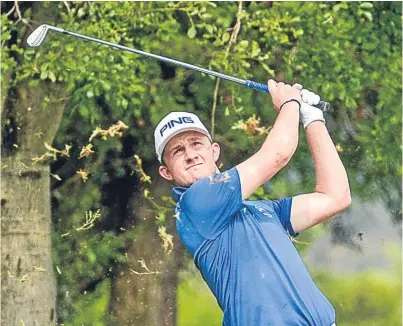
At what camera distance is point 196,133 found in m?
2.41

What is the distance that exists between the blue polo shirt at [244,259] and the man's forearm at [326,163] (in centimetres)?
19

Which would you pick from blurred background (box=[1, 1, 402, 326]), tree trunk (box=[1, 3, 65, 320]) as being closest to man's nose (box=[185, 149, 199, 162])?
blurred background (box=[1, 1, 402, 326])

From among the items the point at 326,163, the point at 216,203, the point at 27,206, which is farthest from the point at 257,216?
the point at 27,206

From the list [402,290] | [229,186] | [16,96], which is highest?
[16,96]

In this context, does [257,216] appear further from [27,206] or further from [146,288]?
[27,206]

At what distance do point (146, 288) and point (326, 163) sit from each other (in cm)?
162

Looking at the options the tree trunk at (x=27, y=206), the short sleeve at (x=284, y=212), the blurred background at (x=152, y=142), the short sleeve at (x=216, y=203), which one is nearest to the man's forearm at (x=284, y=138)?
the short sleeve at (x=216, y=203)

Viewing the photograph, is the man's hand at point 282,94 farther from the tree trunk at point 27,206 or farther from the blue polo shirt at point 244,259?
the tree trunk at point 27,206

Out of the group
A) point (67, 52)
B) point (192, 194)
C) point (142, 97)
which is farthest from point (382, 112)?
point (192, 194)

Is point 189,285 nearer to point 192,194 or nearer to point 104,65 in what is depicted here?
point 104,65

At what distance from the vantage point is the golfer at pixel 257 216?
6.76 ft

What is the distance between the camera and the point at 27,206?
12.5ft

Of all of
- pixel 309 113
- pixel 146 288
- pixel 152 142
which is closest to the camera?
pixel 309 113

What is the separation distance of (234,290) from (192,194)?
0.26 metres
